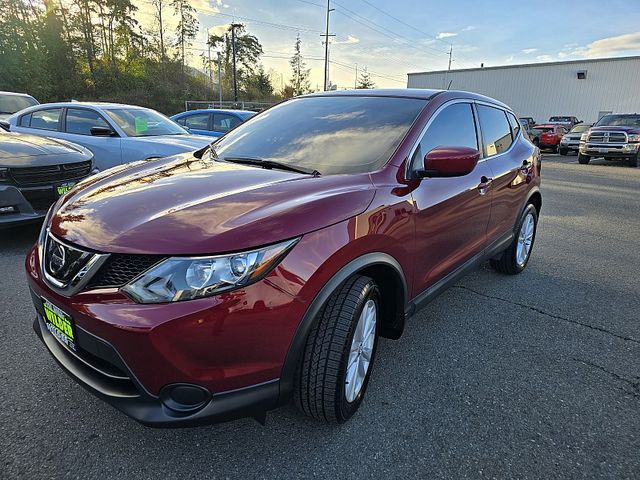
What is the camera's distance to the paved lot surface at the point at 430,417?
1819mm

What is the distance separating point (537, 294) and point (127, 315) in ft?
11.5

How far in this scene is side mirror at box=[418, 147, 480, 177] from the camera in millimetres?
2182

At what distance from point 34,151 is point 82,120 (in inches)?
97.9

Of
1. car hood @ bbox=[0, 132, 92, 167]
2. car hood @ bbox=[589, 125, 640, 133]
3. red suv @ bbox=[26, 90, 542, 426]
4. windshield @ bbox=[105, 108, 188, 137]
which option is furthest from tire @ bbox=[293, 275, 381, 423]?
car hood @ bbox=[589, 125, 640, 133]

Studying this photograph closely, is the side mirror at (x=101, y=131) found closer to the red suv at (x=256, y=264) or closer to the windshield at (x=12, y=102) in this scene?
the red suv at (x=256, y=264)

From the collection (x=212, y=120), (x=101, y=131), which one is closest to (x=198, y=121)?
(x=212, y=120)

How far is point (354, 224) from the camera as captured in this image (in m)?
1.88

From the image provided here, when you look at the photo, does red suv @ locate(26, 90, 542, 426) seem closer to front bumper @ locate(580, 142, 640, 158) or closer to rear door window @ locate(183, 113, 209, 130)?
rear door window @ locate(183, 113, 209, 130)

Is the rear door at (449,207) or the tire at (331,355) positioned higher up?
the rear door at (449,207)

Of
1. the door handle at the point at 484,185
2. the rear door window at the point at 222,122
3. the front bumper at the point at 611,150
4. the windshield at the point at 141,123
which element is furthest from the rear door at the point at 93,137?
the front bumper at the point at 611,150

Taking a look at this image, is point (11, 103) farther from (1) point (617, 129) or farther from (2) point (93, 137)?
(1) point (617, 129)

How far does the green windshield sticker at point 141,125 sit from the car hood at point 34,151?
164 cm

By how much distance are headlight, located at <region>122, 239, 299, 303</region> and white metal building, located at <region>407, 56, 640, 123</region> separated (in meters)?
36.8

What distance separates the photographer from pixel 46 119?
23.2ft
